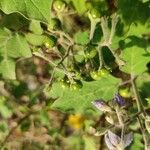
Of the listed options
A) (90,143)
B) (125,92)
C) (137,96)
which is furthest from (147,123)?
(90,143)

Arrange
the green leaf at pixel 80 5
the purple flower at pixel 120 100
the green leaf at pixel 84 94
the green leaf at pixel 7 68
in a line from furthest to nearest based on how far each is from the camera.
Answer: the green leaf at pixel 80 5
the green leaf at pixel 7 68
the green leaf at pixel 84 94
the purple flower at pixel 120 100

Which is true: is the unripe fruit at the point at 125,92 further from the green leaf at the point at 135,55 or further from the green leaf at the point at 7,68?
the green leaf at the point at 7,68

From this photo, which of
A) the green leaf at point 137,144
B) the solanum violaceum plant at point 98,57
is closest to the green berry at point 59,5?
the solanum violaceum plant at point 98,57

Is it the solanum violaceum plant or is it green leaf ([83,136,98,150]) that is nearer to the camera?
the solanum violaceum plant

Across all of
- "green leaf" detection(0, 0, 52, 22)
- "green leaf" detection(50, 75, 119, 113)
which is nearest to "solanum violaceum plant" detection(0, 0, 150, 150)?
"green leaf" detection(50, 75, 119, 113)

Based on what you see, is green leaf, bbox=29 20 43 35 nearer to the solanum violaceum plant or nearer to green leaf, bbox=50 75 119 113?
the solanum violaceum plant

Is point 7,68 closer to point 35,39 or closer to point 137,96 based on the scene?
point 35,39

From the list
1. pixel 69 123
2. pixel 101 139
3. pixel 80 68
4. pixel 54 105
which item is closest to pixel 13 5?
pixel 80 68
